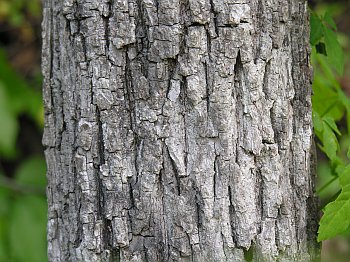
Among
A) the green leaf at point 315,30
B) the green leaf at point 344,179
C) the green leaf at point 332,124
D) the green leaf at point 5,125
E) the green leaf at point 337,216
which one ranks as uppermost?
the green leaf at point 5,125

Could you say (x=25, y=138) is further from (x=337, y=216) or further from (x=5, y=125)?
(x=337, y=216)

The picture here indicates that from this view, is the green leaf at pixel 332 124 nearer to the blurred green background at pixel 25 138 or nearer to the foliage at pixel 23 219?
the blurred green background at pixel 25 138

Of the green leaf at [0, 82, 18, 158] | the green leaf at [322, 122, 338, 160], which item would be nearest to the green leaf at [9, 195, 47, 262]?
the green leaf at [0, 82, 18, 158]

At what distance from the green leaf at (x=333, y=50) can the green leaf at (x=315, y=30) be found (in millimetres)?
17

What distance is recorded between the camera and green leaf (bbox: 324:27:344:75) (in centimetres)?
189

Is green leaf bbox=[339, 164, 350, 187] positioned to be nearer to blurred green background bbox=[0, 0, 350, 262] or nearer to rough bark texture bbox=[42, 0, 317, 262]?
rough bark texture bbox=[42, 0, 317, 262]

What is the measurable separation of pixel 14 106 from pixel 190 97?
305cm

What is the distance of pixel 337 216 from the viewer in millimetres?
1617

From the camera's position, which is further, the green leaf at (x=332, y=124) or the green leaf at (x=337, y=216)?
the green leaf at (x=332, y=124)

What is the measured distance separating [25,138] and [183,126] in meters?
3.81

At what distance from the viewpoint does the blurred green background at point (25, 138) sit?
353cm

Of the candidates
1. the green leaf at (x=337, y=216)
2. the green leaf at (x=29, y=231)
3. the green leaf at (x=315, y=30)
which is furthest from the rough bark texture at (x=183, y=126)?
the green leaf at (x=29, y=231)

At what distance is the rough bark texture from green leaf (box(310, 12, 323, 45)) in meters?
0.21

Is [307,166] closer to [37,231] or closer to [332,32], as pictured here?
[332,32]
